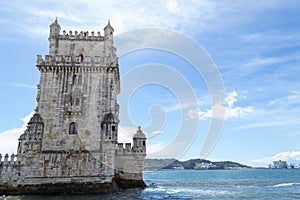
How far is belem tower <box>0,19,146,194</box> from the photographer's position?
115 ft

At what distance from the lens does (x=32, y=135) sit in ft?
118

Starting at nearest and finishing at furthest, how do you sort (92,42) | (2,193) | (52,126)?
(2,193) → (52,126) → (92,42)

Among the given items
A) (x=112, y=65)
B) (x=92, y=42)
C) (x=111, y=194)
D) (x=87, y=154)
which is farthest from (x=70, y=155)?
(x=92, y=42)

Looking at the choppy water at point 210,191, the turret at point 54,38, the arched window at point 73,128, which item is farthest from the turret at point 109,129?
the turret at point 54,38

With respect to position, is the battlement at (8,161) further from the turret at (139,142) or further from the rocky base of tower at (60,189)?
the turret at (139,142)

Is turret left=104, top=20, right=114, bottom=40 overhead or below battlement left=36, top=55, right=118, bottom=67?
overhead

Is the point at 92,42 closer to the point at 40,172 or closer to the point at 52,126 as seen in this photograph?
the point at 52,126

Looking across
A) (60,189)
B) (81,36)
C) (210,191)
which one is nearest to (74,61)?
(81,36)

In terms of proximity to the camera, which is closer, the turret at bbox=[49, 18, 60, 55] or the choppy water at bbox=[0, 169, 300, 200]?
the choppy water at bbox=[0, 169, 300, 200]

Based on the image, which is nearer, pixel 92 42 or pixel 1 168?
pixel 1 168

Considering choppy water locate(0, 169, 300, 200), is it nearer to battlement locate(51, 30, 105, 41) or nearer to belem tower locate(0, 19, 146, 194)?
belem tower locate(0, 19, 146, 194)

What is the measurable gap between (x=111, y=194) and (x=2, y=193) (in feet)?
43.1

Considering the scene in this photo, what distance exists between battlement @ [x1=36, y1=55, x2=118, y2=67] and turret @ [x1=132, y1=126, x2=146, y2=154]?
12.3m

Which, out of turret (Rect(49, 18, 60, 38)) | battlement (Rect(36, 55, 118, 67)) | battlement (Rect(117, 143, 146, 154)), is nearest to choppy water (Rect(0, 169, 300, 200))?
battlement (Rect(117, 143, 146, 154))
